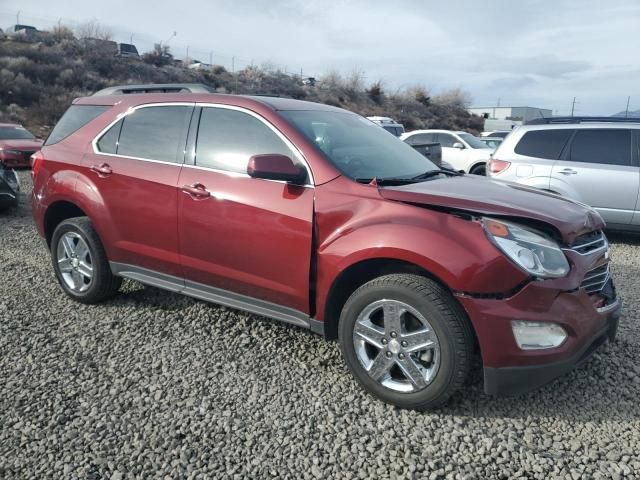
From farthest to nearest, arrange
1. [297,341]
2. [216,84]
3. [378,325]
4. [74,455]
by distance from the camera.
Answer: [216,84], [297,341], [378,325], [74,455]

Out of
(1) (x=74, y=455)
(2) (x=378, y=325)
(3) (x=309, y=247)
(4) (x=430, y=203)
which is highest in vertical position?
(4) (x=430, y=203)

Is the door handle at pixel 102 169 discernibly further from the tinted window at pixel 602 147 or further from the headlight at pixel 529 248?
the tinted window at pixel 602 147

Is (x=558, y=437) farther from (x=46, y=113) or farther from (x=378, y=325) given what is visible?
(x=46, y=113)

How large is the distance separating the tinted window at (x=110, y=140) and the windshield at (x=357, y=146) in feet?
5.02

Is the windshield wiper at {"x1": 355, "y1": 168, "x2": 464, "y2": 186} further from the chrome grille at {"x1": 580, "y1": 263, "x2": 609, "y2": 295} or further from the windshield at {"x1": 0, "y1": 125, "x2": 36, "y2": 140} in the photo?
the windshield at {"x1": 0, "y1": 125, "x2": 36, "y2": 140}

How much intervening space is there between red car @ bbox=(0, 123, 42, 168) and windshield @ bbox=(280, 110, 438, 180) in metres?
11.1

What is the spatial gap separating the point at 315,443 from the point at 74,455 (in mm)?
1178

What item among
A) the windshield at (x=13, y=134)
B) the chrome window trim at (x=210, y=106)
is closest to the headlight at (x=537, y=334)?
the chrome window trim at (x=210, y=106)

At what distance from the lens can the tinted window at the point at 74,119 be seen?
4234mm

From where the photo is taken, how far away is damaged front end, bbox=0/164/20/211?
770cm

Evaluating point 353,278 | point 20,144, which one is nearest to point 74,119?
point 353,278

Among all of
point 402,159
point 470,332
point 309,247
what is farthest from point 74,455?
point 402,159

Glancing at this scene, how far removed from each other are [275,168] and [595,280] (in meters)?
1.93

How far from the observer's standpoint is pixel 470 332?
259cm
